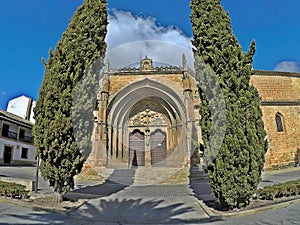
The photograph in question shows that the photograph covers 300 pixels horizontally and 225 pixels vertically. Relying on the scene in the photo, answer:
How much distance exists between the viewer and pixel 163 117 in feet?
64.1

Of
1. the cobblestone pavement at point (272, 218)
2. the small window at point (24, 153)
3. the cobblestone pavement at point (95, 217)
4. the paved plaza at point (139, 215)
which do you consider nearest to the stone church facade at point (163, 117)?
the paved plaza at point (139, 215)

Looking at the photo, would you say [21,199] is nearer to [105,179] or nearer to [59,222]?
[59,222]

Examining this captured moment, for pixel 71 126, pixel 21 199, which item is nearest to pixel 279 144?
pixel 71 126

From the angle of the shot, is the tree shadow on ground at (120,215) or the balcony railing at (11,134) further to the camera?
the balcony railing at (11,134)

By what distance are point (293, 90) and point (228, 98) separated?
13.7m

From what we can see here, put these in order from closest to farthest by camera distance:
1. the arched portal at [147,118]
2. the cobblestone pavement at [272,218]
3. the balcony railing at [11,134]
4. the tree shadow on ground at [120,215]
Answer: the cobblestone pavement at [272,218], the tree shadow on ground at [120,215], the arched portal at [147,118], the balcony railing at [11,134]


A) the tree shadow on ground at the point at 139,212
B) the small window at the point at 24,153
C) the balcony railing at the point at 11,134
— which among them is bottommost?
the tree shadow on ground at the point at 139,212

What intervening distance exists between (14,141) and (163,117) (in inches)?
526

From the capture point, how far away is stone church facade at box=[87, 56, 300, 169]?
48.9 feet

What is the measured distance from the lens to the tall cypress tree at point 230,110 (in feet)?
16.7

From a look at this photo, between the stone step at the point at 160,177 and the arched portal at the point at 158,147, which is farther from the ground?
the arched portal at the point at 158,147

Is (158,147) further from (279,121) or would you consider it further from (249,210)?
(249,210)

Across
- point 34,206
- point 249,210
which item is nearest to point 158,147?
point 34,206

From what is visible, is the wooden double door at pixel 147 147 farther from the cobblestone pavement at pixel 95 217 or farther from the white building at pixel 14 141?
the cobblestone pavement at pixel 95 217
